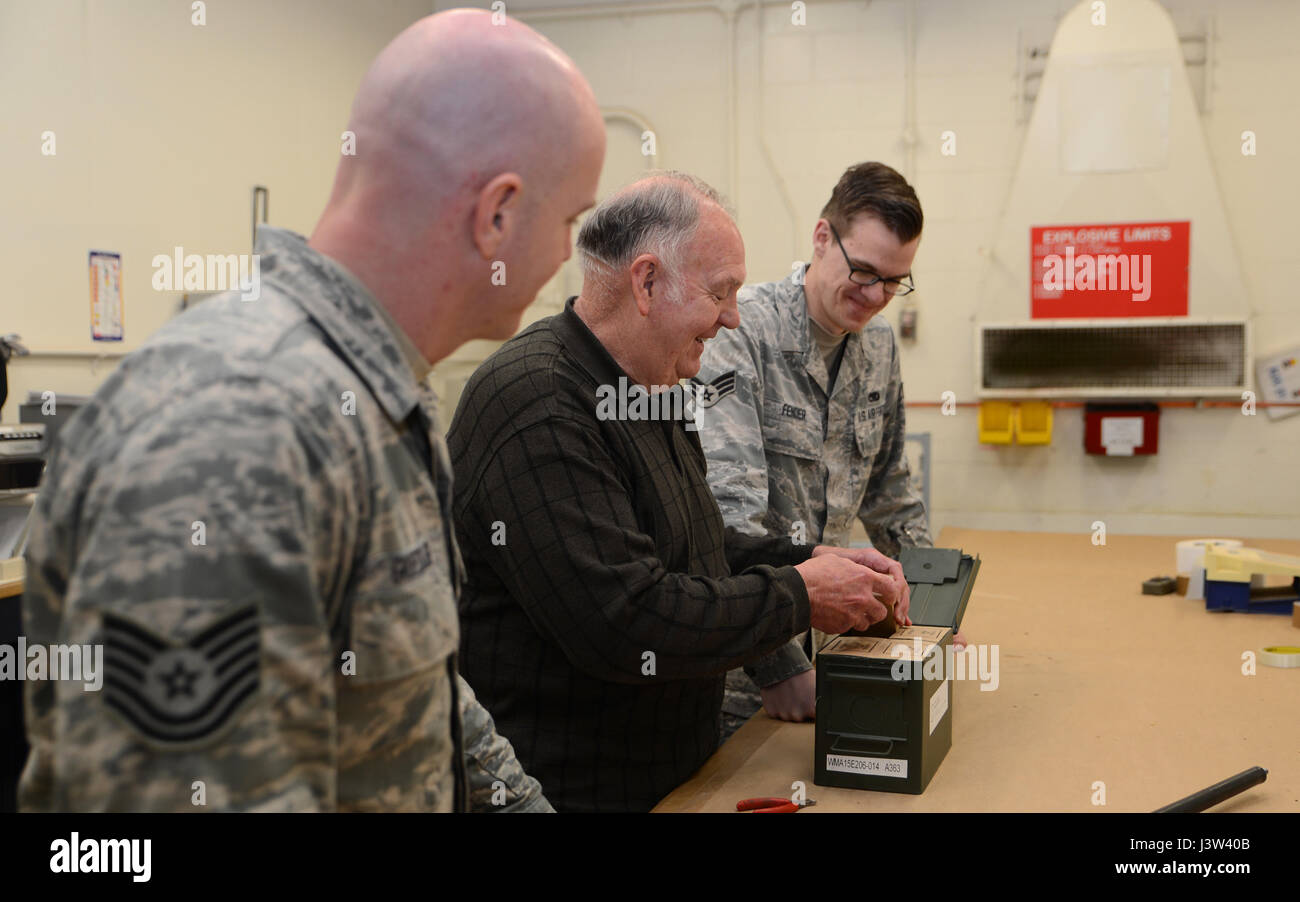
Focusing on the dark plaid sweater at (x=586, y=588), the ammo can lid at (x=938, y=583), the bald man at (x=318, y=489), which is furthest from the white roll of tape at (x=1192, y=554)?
the bald man at (x=318, y=489)

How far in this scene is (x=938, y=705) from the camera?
1.41m

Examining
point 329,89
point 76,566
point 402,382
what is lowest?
point 76,566

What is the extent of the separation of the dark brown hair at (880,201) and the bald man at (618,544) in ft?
2.30

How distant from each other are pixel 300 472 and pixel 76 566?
0.14m

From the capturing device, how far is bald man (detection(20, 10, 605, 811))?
0.58m

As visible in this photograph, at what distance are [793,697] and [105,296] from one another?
8.03ft

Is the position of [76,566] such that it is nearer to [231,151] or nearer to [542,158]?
[542,158]

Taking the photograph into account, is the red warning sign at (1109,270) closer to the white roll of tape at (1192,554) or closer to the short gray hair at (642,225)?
the white roll of tape at (1192,554)

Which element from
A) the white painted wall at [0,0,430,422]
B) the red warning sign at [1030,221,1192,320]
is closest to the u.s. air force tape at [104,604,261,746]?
the white painted wall at [0,0,430,422]

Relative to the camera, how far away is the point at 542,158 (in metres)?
0.79

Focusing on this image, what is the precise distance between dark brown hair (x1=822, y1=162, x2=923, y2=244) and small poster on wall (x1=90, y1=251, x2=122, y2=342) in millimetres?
2145

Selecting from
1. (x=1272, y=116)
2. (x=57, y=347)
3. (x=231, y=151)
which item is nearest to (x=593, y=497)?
(x=57, y=347)

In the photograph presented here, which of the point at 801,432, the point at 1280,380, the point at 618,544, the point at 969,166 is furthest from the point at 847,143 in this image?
the point at 618,544

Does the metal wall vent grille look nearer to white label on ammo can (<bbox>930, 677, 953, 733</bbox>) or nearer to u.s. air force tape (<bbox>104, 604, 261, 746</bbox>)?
white label on ammo can (<bbox>930, 677, 953, 733</bbox>)
